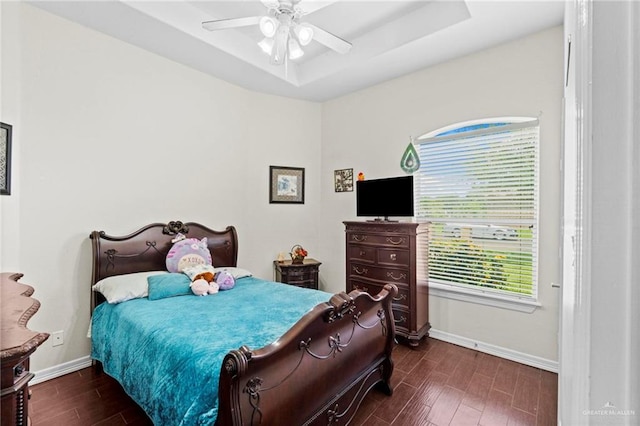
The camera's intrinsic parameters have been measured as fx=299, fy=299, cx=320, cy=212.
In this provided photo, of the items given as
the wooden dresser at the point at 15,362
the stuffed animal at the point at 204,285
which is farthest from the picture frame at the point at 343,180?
the wooden dresser at the point at 15,362

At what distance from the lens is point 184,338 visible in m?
1.66

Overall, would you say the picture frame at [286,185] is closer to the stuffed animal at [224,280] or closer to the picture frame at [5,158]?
the stuffed animal at [224,280]

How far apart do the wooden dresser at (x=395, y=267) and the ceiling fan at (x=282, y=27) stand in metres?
1.78

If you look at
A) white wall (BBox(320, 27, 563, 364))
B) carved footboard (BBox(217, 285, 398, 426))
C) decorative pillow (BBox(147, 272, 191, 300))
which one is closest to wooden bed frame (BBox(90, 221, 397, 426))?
carved footboard (BBox(217, 285, 398, 426))

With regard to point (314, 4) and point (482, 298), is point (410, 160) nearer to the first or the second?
point (482, 298)

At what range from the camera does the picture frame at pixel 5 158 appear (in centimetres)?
222

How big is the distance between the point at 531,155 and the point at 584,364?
116 inches

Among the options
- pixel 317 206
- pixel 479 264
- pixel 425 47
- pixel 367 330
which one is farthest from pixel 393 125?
pixel 367 330

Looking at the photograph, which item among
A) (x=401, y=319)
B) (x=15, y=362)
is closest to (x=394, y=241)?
(x=401, y=319)

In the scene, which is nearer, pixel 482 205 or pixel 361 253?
pixel 482 205

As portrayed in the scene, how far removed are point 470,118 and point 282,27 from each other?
2.05m

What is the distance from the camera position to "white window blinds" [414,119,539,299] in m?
2.78

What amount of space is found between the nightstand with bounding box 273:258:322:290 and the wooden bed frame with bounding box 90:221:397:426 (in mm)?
1651

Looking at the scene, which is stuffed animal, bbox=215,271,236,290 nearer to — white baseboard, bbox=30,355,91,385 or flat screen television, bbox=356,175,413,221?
white baseboard, bbox=30,355,91,385
